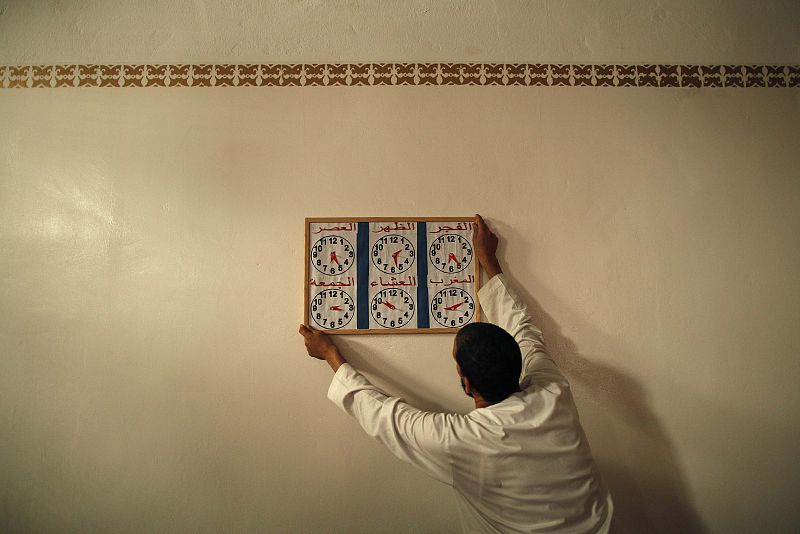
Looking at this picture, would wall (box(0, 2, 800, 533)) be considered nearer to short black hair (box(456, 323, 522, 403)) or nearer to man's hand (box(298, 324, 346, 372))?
man's hand (box(298, 324, 346, 372))

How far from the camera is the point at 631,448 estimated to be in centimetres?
162

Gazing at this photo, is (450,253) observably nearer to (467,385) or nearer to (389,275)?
(389,275)

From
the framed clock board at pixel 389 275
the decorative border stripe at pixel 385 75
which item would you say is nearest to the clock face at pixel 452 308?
the framed clock board at pixel 389 275

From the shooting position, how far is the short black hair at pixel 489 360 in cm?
121

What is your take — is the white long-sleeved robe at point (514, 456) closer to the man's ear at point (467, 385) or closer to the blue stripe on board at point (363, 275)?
the man's ear at point (467, 385)

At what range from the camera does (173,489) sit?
1543mm

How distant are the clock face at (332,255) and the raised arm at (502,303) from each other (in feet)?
1.64

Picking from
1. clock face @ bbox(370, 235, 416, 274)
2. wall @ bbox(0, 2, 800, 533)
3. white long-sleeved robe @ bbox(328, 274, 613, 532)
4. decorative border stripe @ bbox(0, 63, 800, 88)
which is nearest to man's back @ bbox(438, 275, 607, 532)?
Answer: white long-sleeved robe @ bbox(328, 274, 613, 532)

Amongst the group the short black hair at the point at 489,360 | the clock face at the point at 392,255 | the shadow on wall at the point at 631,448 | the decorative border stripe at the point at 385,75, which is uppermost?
the decorative border stripe at the point at 385,75

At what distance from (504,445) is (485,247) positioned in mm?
724

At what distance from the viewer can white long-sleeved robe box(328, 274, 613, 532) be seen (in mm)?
1183

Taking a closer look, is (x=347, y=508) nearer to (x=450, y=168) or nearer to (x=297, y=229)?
(x=297, y=229)

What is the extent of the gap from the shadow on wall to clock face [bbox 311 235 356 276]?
0.65 m

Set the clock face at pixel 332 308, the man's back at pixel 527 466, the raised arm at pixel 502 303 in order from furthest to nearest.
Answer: the clock face at pixel 332 308 → the raised arm at pixel 502 303 → the man's back at pixel 527 466
